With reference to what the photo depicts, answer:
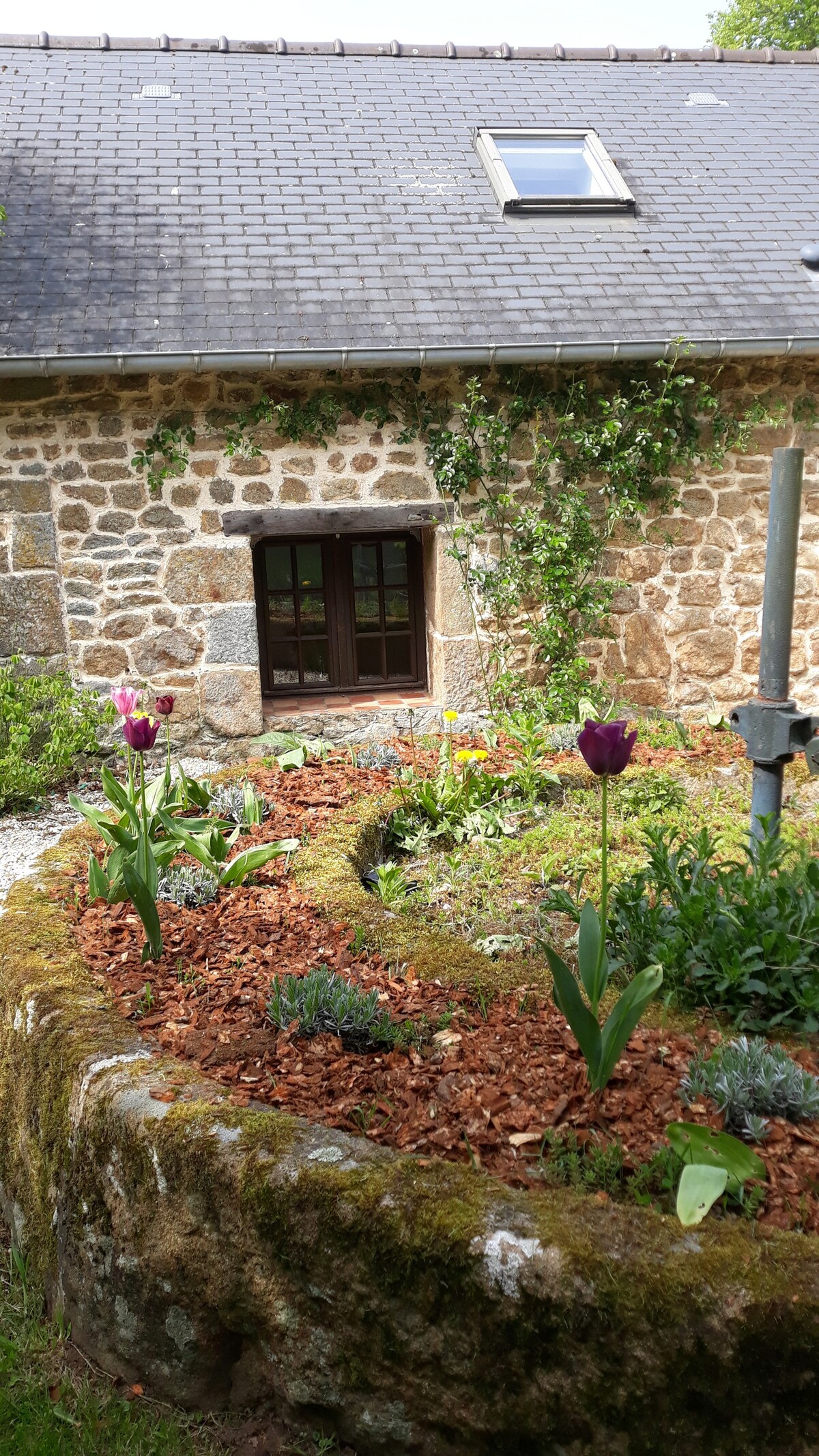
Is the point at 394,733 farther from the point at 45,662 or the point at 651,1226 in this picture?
the point at 651,1226

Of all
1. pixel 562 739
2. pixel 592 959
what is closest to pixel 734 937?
pixel 592 959

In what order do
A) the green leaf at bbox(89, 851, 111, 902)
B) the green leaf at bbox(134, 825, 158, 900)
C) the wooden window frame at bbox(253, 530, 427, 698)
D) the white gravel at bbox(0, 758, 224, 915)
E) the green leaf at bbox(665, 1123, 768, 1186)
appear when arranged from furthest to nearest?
the wooden window frame at bbox(253, 530, 427, 698), the white gravel at bbox(0, 758, 224, 915), the green leaf at bbox(89, 851, 111, 902), the green leaf at bbox(134, 825, 158, 900), the green leaf at bbox(665, 1123, 768, 1186)

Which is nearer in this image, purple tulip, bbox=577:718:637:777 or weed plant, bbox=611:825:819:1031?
purple tulip, bbox=577:718:637:777

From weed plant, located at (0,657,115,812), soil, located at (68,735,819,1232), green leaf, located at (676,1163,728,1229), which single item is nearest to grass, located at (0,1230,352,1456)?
soil, located at (68,735,819,1232)

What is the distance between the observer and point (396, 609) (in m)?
7.23

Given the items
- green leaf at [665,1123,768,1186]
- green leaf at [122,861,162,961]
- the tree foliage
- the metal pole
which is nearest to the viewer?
green leaf at [665,1123,768,1186]

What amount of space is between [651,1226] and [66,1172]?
1291mm

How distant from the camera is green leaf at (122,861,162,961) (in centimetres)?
283

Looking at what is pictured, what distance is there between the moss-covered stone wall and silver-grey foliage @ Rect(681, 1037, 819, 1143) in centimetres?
36

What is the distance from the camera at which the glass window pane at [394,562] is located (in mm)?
7152

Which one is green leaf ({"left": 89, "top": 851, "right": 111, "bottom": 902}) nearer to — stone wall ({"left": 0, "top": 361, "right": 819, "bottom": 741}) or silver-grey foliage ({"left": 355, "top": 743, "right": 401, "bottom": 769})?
silver-grey foliage ({"left": 355, "top": 743, "right": 401, "bottom": 769})

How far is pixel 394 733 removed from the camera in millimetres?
6832

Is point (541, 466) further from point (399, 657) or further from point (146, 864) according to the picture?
point (146, 864)

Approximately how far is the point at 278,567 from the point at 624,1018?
535 cm
